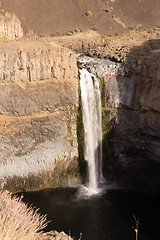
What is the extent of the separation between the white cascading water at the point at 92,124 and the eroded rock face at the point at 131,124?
0.53m

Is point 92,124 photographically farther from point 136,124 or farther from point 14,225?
point 14,225

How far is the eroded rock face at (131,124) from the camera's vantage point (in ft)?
71.9

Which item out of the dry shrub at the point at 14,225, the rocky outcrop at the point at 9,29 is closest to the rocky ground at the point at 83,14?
the rocky outcrop at the point at 9,29

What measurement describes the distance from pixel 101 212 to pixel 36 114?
8.17 metres

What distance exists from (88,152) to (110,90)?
523cm

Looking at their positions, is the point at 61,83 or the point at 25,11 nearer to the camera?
the point at 61,83

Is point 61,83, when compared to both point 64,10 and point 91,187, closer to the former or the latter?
point 91,187

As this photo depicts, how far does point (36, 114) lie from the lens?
70.2 ft

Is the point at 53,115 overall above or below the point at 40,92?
below

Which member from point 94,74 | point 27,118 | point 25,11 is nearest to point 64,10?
point 25,11

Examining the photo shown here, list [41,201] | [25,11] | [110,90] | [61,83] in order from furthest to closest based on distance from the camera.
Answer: [25,11] → [110,90] → [61,83] → [41,201]

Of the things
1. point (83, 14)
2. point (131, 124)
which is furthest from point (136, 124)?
point (83, 14)

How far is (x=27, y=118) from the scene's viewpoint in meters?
21.1

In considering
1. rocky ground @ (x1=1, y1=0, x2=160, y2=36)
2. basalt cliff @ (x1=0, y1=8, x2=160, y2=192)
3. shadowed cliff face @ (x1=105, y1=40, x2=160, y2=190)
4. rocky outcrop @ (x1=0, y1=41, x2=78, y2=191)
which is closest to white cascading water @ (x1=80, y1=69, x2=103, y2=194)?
basalt cliff @ (x1=0, y1=8, x2=160, y2=192)
